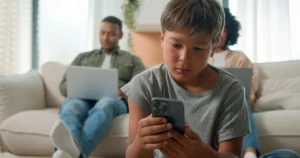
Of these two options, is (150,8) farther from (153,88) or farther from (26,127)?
(153,88)

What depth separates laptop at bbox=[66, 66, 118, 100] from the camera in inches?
77.4

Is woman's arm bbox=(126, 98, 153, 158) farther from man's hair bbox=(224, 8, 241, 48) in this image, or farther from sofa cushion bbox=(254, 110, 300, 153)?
man's hair bbox=(224, 8, 241, 48)

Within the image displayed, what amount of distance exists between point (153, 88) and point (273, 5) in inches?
99.1

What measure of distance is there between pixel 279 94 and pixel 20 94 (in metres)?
1.56

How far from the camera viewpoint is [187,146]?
30.9 inches

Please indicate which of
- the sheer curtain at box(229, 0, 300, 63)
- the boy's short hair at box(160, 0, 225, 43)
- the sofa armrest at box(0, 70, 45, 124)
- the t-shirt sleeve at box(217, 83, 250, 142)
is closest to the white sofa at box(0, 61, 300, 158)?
the sofa armrest at box(0, 70, 45, 124)

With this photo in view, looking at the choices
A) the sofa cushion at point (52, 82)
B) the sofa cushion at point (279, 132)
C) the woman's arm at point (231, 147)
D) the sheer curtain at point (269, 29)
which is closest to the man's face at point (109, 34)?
the sofa cushion at point (52, 82)

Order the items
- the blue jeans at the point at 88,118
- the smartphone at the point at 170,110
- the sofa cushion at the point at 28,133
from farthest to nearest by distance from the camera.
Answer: the sofa cushion at the point at 28,133 → the blue jeans at the point at 88,118 → the smartphone at the point at 170,110

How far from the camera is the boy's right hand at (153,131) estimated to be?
0.76 m

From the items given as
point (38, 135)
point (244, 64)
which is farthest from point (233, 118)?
point (244, 64)

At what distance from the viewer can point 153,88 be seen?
2.97 ft

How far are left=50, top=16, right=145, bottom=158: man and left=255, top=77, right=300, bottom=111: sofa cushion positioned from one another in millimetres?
809

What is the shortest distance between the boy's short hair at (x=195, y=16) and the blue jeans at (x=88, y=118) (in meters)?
1.05

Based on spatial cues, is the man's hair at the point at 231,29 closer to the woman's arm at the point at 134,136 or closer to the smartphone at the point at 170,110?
the woman's arm at the point at 134,136
